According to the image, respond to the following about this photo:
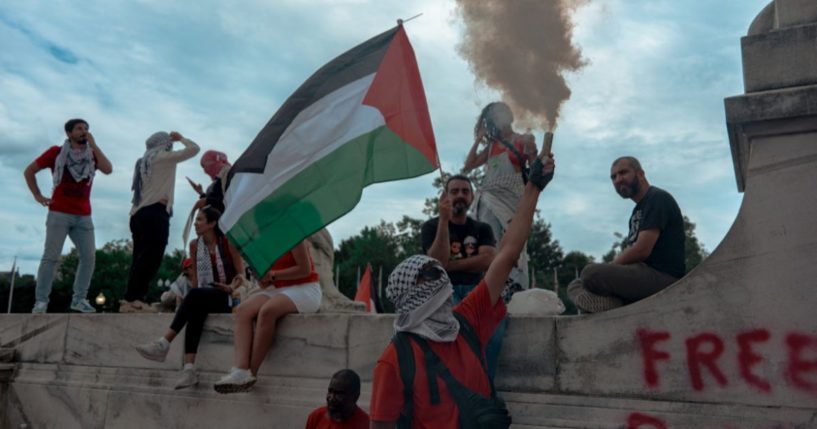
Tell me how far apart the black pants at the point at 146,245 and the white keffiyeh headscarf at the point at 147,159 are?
0.68 feet

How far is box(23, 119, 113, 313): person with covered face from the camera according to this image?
7699mm

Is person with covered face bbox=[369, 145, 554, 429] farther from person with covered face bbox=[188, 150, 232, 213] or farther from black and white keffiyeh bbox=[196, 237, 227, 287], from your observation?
person with covered face bbox=[188, 150, 232, 213]

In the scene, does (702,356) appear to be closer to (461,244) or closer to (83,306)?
(461,244)

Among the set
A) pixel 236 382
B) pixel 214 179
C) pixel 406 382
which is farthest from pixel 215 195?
pixel 406 382

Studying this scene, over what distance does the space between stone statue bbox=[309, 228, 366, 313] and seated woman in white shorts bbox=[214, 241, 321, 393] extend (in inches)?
52.2

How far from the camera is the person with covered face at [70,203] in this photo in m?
7.70

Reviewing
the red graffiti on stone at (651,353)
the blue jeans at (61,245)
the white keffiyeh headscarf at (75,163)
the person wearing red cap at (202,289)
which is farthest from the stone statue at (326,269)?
the red graffiti on stone at (651,353)

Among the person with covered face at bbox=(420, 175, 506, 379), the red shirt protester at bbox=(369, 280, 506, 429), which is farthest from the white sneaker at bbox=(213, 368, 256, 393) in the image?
the red shirt protester at bbox=(369, 280, 506, 429)

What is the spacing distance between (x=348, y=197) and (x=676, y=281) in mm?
2252

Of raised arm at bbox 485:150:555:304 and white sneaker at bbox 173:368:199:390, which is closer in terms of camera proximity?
raised arm at bbox 485:150:555:304

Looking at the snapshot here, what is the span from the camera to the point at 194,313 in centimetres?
595

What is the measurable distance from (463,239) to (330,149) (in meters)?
1.22

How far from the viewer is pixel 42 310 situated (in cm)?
785

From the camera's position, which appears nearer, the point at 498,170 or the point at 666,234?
the point at 666,234
